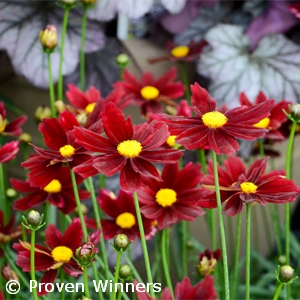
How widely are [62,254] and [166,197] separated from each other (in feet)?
0.24

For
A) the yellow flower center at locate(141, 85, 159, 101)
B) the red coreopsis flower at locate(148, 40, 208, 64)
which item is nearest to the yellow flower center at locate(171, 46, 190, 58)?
the red coreopsis flower at locate(148, 40, 208, 64)

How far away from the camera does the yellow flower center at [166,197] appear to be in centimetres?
33

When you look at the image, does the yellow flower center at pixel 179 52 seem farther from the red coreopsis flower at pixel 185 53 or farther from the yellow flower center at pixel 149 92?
the yellow flower center at pixel 149 92

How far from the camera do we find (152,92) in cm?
49

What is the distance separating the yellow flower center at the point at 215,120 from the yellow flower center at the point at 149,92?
0.68ft

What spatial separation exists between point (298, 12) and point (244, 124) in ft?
1.19

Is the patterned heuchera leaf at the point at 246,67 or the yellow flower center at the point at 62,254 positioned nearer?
the yellow flower center at the point at 62,254

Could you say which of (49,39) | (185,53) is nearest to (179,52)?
(185,53)

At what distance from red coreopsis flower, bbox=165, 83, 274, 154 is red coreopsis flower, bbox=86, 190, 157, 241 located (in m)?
0.10

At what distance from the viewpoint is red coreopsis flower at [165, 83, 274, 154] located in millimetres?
265

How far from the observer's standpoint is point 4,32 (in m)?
0.57

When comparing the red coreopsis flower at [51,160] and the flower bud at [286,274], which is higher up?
the red coreopsis flower at [51,160]

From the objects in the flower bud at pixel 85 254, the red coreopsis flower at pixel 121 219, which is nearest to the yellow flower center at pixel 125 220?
the red coreopsis flower at pixel 121 219

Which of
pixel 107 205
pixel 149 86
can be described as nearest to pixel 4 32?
pixel 149 86
